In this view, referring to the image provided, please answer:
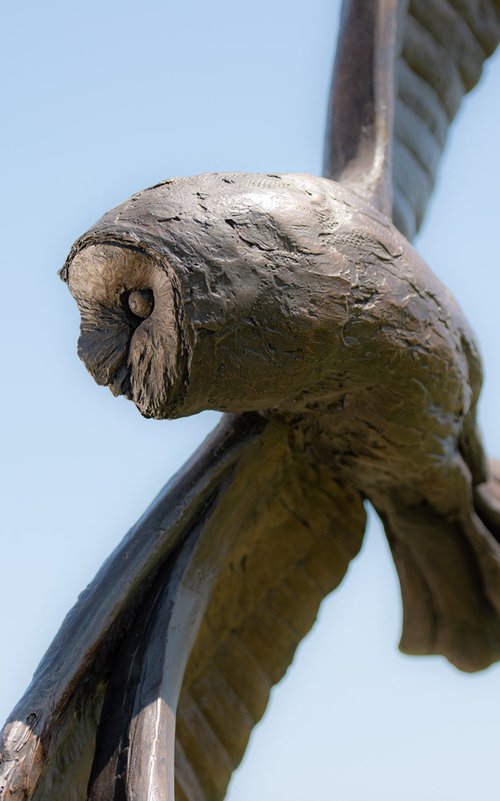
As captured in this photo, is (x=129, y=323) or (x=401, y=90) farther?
(x=401, y=90)

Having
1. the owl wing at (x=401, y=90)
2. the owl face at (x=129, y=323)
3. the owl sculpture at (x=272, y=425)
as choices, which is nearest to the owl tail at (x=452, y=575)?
the owl sculpture at (x=272, y=425)

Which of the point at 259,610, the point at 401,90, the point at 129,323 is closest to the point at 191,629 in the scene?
the point at 259,610

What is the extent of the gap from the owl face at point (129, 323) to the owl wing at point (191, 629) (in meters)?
0.22

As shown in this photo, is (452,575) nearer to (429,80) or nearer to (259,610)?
(259,610)

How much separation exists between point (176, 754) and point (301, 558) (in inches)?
10.5

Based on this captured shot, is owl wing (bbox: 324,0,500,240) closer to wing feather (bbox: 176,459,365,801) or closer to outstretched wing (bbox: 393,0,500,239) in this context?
outstretched wing (bbox: 393,0,500,239)

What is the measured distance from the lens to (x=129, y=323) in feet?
3.82

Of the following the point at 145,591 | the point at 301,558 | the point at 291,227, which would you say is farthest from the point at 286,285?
the point at 301,558

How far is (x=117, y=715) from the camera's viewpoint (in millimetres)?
1212

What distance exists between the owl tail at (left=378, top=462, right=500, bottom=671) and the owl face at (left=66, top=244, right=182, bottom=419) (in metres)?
0.46

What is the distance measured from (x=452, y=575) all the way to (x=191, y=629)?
0.40 meters

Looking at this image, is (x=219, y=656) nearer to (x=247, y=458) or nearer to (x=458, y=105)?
(x=247, y=458)

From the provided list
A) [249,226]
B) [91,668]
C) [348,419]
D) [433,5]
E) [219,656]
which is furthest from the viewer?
[433,5]

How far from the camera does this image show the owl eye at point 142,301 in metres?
1.13
